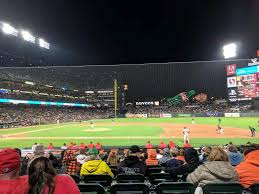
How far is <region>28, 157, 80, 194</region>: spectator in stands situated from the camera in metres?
2.61

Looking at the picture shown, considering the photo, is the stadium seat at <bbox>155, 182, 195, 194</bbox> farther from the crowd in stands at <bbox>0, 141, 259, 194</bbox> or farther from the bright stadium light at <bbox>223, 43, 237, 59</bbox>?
the bright stadium light at <bbox>223, 43, 237, 59</bbox>

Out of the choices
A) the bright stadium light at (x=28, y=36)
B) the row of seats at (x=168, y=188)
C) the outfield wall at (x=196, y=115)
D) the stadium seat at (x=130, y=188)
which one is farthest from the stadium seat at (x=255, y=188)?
the bright stadium light at (x=28, y=36)

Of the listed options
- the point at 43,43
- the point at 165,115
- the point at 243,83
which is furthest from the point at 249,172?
the point at 43,43

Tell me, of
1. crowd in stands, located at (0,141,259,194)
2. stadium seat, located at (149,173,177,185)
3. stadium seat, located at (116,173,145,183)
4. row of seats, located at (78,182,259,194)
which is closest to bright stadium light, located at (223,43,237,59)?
crowd in stands, located at (0,141,259,194)

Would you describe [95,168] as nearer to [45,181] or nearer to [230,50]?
[45,181]

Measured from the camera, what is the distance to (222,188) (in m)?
3.84

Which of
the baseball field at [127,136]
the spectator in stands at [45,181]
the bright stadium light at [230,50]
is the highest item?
the bright stadium light at [230,50]

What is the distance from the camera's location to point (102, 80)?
3841 centimetres

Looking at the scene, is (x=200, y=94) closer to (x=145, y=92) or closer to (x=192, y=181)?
(x=145, y=92)

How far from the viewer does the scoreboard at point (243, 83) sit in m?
43.1

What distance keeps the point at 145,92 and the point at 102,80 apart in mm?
20919

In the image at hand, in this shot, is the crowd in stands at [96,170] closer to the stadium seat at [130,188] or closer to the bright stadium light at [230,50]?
the stadium seat at [130,188]

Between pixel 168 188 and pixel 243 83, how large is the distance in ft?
150

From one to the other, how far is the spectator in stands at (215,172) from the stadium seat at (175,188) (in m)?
0.15
